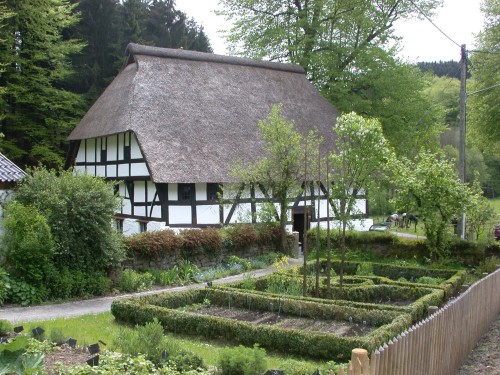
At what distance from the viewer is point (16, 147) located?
1093 inches

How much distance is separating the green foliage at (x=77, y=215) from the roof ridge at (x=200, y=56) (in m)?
12.1

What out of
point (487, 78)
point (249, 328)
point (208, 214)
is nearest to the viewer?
point (249, 328)

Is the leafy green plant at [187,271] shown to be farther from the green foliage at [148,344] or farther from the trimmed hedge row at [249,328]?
the green foliage at [148,344]

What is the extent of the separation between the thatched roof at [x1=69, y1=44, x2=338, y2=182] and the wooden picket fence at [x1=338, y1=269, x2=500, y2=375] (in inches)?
493

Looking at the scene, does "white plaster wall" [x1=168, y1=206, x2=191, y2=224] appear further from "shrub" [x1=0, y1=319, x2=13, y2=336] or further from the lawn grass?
"shrub" [x1=0, y1=319, x2=13, y2=336]

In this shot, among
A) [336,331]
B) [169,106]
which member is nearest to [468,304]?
[336,331]

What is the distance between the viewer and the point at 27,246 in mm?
12641

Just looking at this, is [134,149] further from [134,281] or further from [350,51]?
[350,51]

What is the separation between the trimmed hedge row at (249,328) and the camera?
8.70 m

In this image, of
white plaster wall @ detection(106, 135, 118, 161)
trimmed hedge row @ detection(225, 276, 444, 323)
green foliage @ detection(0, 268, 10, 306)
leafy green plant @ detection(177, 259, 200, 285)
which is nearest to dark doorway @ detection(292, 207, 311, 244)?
white plaster wall @ detection(106, 135, 118, 161)

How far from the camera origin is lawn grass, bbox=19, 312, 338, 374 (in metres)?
8.50

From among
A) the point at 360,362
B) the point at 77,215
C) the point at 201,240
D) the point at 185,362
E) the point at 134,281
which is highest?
the point at 77,215

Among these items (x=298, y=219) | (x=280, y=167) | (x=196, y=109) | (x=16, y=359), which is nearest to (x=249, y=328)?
(x=16, y=359)

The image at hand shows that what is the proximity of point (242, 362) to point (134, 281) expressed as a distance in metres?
8.19
